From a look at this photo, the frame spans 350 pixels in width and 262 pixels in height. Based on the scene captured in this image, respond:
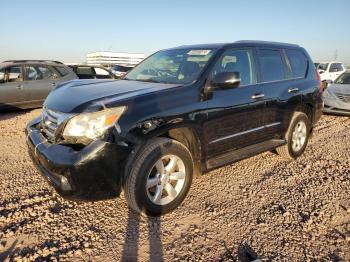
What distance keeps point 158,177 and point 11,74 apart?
767 centimetres

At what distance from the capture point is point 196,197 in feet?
13.0

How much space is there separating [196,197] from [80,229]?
1.46 metres

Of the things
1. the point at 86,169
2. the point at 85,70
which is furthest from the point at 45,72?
the point at 86,169

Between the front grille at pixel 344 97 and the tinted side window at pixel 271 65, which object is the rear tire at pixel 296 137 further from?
the front grille at pixel 344 97

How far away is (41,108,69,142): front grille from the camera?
10.2ft

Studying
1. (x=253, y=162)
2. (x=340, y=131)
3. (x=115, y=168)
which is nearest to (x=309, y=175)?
(x=253, y=162)

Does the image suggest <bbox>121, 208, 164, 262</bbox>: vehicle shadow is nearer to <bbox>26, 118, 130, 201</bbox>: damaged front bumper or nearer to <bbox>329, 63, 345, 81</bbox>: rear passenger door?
<bbox>26, 118, 130, 201</bbox>: damaged front bumper

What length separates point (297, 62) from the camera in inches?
212

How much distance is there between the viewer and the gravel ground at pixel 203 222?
9.29 ft

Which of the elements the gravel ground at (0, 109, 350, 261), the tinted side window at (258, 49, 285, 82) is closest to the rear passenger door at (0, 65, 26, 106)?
the gravel ground at (0, 109, 350, 261)

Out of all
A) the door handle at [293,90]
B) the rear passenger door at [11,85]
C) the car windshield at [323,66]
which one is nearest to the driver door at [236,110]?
the door handle at [293,90]

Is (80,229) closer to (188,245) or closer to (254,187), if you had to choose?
(188,245)

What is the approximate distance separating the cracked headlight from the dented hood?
4.4 inches

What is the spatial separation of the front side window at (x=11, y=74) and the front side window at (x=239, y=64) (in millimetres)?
7370
